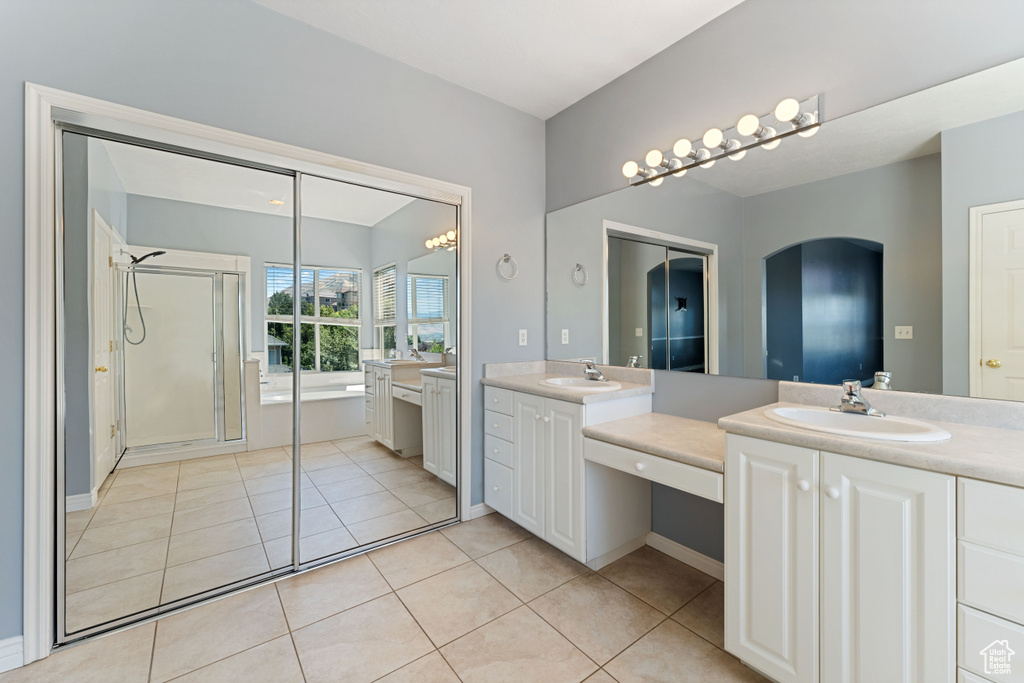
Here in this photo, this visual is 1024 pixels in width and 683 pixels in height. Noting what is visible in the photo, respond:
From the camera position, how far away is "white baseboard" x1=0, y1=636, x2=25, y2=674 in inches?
58.3

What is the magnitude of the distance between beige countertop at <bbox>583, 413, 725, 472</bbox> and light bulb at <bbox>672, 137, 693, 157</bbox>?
133 cm

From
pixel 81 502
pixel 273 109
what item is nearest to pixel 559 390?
pixel 273 109

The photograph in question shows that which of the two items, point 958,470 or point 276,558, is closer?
point 958,470

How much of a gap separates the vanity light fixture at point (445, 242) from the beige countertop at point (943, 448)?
6.03 ft

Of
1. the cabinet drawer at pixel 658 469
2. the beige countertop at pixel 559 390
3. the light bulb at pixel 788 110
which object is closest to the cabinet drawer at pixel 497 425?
the beige countertop at pixel 559 390

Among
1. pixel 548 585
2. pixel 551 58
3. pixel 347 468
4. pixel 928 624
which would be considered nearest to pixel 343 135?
pixel 551 58

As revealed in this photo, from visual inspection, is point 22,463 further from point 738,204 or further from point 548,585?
point 738,204

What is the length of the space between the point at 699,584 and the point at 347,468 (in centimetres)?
185

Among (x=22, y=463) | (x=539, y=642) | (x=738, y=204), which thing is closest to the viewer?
(x=22, y=463)

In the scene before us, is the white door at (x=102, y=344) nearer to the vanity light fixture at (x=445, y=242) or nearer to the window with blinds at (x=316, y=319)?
the window with blinds at (x=316, y=319)

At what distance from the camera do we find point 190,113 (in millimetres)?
1810

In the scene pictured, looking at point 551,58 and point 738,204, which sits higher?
point 551,58

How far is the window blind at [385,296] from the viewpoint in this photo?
2.35 m

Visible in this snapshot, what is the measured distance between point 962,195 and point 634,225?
131 centimetres
